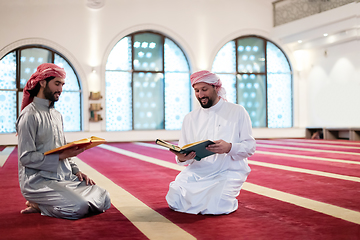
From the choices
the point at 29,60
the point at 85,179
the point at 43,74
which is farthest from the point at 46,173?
the point at 29,60

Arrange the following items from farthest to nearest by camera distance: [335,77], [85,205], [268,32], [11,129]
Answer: [268,32] < [335,77] < [11,129] < [85,205]

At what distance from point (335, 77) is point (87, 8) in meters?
7.52

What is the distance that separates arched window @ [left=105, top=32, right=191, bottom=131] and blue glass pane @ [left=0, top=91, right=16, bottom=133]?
100 inches

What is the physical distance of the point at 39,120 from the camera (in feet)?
8.97

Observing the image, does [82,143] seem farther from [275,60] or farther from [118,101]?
[275,60]

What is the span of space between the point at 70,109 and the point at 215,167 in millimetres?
9220

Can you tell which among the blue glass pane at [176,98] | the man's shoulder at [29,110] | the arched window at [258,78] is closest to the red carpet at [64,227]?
the man's shoulder at [29,110]

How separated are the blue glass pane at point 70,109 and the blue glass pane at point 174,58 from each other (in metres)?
2.86

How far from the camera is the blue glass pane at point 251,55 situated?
1292cm

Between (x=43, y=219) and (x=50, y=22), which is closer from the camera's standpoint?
(x=43, y=219)

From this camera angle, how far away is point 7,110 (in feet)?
36.2

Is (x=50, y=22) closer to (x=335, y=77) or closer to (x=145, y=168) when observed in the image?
(x=145, y=168)

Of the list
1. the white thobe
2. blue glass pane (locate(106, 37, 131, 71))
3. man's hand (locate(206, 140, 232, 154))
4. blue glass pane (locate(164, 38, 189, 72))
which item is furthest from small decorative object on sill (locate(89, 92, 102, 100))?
man's hand (locate(206, 140, 232, 154))

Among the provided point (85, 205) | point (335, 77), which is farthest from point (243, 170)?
point (335, 77)
